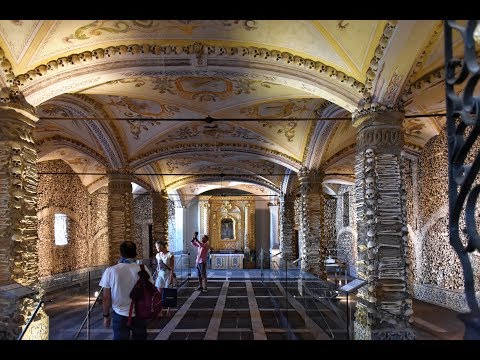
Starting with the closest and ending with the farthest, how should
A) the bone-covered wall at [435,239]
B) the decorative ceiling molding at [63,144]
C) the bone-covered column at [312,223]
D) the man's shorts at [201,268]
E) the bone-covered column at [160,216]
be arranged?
the bone-covered wall at [435,239] < the man's shorts at [201,268] < the decorative ceiling molding at [63,144] < the bone-covered column at [312,223] < the bone-covered column at [160,216]

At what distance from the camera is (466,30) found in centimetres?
164

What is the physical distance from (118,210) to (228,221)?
1314cm

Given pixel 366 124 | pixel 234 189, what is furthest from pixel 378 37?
pixel 234 189

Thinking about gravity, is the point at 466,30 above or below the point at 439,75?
below

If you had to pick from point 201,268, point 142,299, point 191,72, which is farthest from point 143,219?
point 142,299

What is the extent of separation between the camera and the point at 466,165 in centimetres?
174

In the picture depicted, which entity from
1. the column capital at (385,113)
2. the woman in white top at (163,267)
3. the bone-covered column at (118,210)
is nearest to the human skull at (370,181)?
the column capital at (385,113)

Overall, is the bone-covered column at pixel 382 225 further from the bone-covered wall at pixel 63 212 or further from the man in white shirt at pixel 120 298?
the bone-covered wall at pixel 63 212

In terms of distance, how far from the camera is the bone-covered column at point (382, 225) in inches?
237

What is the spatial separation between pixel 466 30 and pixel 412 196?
1109cm

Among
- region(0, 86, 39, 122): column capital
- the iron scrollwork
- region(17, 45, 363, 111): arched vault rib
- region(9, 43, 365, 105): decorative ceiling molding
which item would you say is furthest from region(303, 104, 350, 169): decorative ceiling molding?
the iron scrollwork

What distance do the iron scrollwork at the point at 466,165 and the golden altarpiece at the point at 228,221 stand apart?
75.6 feet

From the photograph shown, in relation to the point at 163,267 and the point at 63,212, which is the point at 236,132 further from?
the point at 63,212

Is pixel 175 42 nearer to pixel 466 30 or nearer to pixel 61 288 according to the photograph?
pixel 466 30
